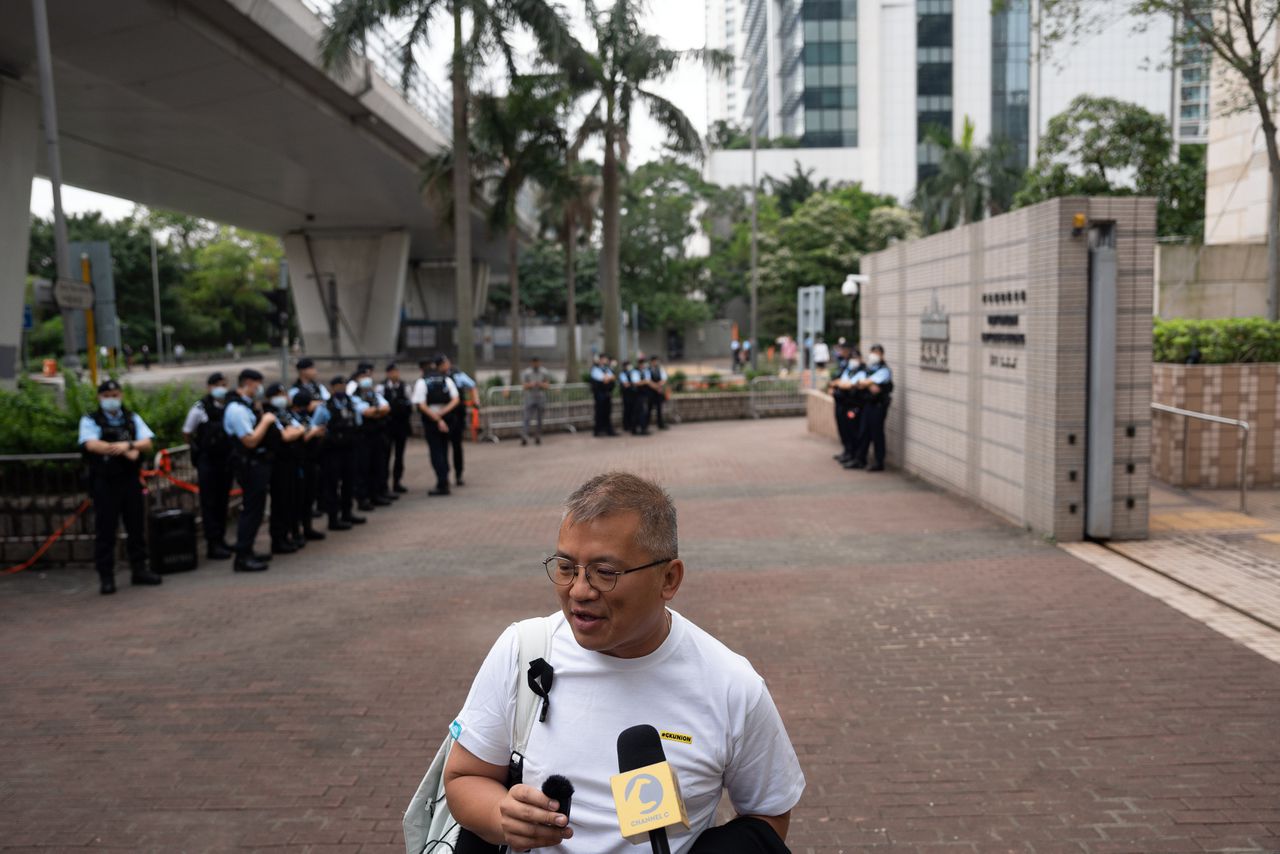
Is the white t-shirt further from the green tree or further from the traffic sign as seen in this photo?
the green tree

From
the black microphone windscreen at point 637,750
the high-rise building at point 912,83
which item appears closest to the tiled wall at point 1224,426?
the black microphone windscreen at point 637,750

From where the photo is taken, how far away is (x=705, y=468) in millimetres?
16219

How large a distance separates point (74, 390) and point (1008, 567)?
9.48 metres

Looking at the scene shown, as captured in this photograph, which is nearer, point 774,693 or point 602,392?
point 774,693

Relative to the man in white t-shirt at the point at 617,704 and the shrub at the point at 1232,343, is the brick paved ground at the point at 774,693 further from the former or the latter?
the shrub at the point at 1232,343

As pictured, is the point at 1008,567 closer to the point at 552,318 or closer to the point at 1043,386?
the point at 1043,386

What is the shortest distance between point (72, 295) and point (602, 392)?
11167 millimetres

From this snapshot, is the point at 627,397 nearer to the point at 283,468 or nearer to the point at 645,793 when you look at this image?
the point at 283,468

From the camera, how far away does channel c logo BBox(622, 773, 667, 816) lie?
80.7 inches

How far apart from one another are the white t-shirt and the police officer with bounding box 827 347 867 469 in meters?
13.2

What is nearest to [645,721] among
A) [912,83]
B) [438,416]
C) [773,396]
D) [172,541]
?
[172,541]

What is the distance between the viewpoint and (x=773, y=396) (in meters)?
25.7

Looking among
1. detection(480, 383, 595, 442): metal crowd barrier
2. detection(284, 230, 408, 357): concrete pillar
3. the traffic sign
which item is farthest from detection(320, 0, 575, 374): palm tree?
detection(284, 230, 408, 357): concrete pillar

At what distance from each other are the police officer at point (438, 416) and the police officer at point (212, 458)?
4165mm
